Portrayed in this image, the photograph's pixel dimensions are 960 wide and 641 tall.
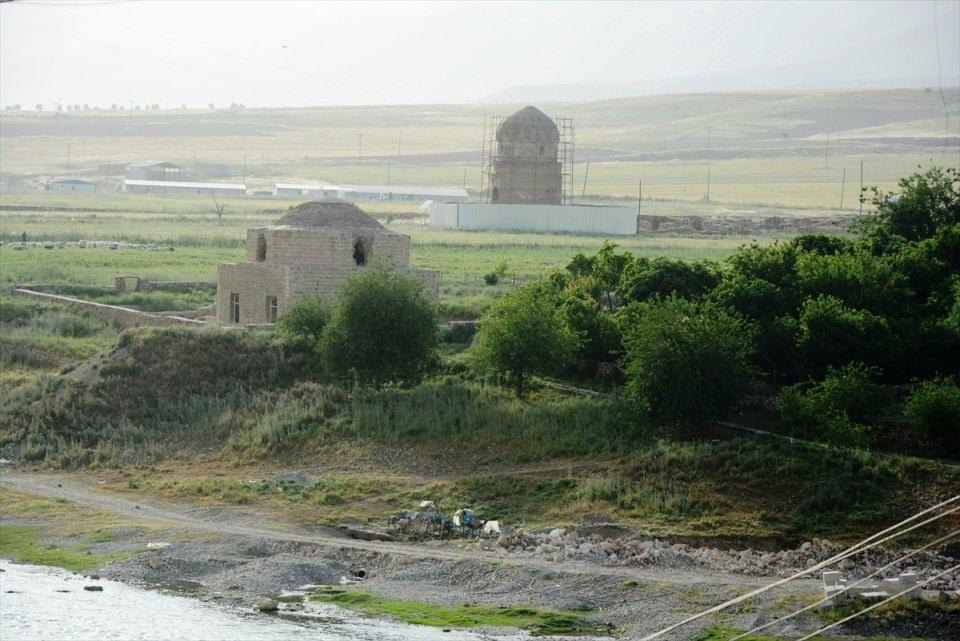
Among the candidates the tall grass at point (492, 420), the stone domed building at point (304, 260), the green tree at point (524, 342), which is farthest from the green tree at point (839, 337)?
the stone domed building at point (304, 260)

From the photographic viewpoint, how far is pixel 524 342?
35969mm

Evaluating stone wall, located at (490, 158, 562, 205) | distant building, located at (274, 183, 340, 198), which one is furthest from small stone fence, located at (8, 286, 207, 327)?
distant building, located at (274, 183, 340, 198)

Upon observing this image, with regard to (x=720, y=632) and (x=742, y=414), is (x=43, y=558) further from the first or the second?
(x=742, y=414)

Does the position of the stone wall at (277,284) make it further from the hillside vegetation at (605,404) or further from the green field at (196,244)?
the green field at (196,244)

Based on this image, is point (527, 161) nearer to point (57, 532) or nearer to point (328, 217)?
point (328, 217)

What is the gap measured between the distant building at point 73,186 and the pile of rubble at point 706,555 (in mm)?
131660

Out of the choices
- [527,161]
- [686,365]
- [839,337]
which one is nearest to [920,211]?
[839,337]

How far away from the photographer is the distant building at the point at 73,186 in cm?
15450

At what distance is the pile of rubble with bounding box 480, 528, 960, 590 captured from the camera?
83.8ft

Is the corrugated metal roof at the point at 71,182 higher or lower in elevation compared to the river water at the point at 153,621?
lower

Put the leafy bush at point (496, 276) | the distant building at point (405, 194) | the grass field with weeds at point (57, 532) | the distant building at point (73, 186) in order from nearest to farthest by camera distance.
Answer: the grass field with weeds at point (57, 532) < the leafy bush at point (496, 276) < the distant building at point (405, 194) < the distant building at point (73, 186)

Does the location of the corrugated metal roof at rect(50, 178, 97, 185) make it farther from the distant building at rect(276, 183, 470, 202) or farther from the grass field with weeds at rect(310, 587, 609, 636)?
the grass field with weeds at rect(310, 587, 609, 636)

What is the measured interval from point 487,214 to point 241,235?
13858 millimetres

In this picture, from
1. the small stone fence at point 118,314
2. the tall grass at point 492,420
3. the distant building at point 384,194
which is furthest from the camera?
the distant building at point 384,194
